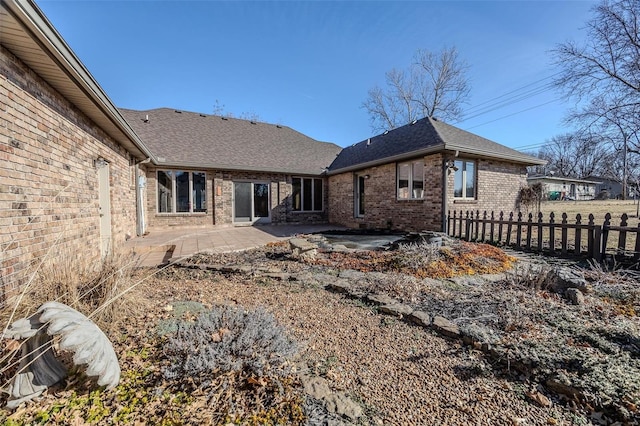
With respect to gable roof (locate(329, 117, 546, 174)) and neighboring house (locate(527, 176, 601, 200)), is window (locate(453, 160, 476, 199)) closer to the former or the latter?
gable roof (locate(329, 117, 546, 174))

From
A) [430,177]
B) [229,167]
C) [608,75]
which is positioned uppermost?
[608,75]

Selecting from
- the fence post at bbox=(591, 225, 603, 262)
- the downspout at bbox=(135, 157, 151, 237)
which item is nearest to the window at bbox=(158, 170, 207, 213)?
the downspout at bbox=(135, 157, 151, 237)

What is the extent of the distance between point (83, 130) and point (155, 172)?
6.09m

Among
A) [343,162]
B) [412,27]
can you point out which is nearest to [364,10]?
[412,27]

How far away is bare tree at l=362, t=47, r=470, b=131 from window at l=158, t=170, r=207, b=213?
1774 cm

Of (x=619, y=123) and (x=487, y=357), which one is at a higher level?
(x=619, y=123)

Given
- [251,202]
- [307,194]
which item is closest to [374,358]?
[251,202]

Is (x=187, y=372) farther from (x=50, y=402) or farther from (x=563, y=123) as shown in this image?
(x=563, y=123)

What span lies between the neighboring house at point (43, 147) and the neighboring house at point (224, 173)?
5.54 metres

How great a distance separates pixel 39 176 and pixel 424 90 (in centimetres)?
2370

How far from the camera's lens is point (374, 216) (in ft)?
35.3

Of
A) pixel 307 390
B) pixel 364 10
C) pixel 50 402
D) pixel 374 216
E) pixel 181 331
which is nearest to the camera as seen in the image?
pixel 50 402

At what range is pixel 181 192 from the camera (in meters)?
10.8

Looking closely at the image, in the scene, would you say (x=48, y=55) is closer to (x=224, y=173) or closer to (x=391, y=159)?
(x=391, y=159)
